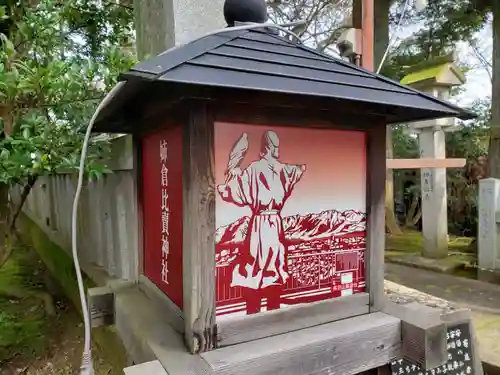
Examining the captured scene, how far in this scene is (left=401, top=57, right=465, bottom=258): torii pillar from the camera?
6004mm

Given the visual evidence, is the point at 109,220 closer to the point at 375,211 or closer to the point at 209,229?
the point at 209,229

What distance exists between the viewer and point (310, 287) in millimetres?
1376

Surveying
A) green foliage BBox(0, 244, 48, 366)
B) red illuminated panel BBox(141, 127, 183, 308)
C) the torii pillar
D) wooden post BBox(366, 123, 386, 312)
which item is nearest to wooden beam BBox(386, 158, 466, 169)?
the torii pillar

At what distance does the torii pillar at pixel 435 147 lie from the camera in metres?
6.00

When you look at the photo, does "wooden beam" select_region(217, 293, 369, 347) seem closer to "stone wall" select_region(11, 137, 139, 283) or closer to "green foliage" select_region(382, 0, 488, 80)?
"stone wall" select_region(11, 137, 139, 283)

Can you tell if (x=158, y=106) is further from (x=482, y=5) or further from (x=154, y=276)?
(x=482, y=5)

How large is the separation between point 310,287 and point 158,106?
2.76ft

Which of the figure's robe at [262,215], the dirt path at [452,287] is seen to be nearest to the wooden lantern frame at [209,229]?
the figure's robe at [262,215]

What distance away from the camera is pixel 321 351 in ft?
4.13

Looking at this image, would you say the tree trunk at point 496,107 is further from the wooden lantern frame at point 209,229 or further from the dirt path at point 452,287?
the wooden lantern frame at point 209,229

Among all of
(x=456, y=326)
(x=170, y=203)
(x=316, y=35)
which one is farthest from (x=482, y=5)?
(x=170, y=203)

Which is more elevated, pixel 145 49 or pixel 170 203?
pixel 145 49

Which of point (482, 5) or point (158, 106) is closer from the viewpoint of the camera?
point (158, 106)

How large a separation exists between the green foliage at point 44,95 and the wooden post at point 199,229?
958 millimetres
